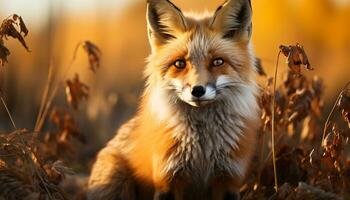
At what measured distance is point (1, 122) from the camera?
32.1 ft

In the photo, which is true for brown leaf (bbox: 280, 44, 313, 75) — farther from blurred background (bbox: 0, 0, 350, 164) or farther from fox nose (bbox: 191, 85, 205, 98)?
blurred background (bbox: 0, 0, 350, 164)

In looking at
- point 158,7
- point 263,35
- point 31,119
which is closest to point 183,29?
point 158,7

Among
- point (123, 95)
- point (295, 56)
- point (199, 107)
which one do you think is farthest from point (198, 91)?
point (123, 95)

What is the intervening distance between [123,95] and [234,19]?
4.81 metres

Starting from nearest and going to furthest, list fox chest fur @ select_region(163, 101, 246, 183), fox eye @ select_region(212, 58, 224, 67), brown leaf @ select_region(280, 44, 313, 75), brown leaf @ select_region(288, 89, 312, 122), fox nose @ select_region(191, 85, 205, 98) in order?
fox nose @ select_region(191, 85, 205, 98) < brown leaf @ select_region(280, 44, 313, 75) < fox eye @ select_region(212, 58, 224, 67) < fox chest fur @ select_region(163, 101, 246, 183) < brown leaf @ select_region(288, 89, 312, 122)

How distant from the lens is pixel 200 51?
13.6ft

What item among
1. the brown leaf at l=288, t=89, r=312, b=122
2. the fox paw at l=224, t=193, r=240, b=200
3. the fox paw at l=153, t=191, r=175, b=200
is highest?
the brown leaf at l=288, t=89, r=312, b=122

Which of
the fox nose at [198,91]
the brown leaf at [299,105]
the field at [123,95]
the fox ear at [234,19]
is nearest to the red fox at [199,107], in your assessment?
the fox ear at [234,19]

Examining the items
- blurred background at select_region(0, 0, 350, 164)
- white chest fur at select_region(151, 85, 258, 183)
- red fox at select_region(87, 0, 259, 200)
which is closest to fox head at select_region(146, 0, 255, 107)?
red fox at select_region(87, 0, 259, 200)

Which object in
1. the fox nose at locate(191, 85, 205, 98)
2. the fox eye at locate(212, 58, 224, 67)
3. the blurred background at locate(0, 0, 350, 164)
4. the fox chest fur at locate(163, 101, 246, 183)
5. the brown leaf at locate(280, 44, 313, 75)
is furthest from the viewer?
the blurred background at locate(0, 0, 350, 164)

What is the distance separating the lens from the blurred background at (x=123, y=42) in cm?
1032

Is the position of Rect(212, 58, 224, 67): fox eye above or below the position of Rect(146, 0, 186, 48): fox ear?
below

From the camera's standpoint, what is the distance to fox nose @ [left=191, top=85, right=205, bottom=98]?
3.86m

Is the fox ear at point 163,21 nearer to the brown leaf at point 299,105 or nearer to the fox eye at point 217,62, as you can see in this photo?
the fox eye at point 217,62
